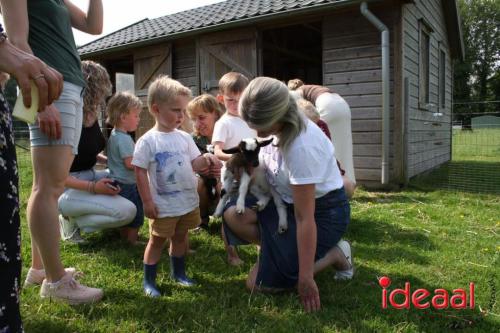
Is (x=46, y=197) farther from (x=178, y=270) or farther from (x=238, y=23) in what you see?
(x=238, y=23)

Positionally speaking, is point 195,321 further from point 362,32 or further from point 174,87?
point 362,32

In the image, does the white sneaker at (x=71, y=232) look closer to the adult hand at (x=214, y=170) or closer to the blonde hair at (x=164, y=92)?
the adult hand at (x=214, y=170)

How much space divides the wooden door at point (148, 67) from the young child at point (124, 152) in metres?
5.79

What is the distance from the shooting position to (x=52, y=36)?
2.20 m

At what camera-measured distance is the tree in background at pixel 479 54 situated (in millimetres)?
48291

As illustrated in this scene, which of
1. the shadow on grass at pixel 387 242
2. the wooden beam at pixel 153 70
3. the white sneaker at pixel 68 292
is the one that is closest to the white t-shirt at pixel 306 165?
the shadow on grass at pixel 387 242

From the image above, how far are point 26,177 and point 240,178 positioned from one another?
6504 millimetres

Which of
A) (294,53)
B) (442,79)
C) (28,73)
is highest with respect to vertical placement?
(294,53)

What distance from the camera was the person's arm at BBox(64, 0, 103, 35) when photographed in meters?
2.68

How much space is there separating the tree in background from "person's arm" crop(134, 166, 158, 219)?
51174 mm

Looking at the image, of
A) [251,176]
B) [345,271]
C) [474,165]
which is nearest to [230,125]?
[251,176]

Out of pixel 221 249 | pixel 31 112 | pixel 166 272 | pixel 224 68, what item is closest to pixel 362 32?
pixel 224 68

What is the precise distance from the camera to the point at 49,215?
223 centimetres

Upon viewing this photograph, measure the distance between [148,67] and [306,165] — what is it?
827 cm
